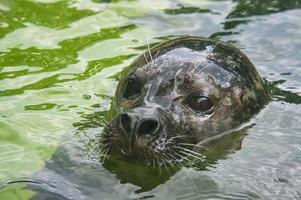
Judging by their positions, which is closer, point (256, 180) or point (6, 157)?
point (256, 180)

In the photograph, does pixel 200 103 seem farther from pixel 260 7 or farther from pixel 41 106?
pixel 260 7

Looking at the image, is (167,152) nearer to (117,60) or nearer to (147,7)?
(117,60)

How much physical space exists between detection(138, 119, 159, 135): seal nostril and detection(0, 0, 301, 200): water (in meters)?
0.30

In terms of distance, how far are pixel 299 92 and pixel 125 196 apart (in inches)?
96.7

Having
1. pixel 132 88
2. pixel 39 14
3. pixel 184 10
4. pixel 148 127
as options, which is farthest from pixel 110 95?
pixel 184 10

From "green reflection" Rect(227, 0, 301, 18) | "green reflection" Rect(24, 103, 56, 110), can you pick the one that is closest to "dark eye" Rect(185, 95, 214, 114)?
"green reflection" Rect(24, 103, 56, 110)

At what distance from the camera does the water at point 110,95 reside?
4906 millimetres

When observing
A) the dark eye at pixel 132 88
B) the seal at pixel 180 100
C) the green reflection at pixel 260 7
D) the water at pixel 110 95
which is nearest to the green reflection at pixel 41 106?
the water at pixel 110 95

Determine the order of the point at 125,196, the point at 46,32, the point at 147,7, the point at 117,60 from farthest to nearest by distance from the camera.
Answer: the point at 147,7 → the point at 46,32 → the point at 117,60 → the point at 125,196

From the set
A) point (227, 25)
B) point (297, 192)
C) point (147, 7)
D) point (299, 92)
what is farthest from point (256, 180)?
point (147, 7)

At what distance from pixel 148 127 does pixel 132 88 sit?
875 mm

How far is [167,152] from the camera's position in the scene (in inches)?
195

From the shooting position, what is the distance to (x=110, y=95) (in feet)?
22.0

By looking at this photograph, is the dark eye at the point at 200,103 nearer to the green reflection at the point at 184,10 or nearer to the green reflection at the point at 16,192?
the green reflection at the point at 16,192
